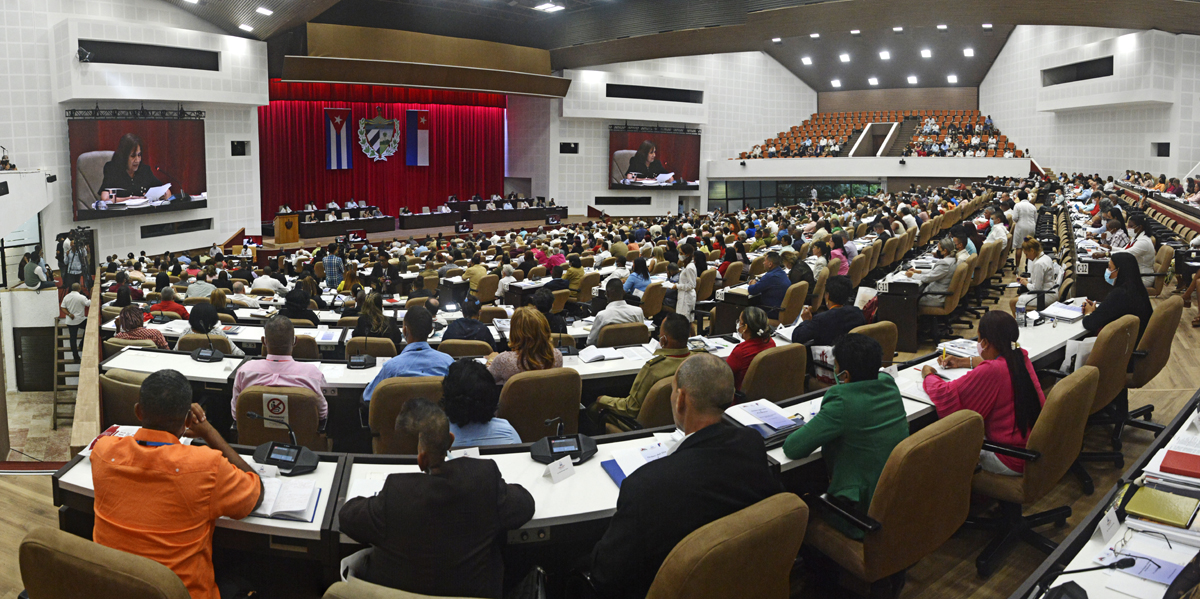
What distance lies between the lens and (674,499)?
2.54 metres

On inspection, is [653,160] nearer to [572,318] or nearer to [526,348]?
[572,318]

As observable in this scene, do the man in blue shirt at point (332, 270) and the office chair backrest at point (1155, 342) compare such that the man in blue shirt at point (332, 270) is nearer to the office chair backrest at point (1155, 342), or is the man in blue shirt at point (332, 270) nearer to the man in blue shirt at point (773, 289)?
the man in blue shirt at point (773, 289)

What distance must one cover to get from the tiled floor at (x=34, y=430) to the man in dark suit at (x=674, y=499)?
26.6 ft

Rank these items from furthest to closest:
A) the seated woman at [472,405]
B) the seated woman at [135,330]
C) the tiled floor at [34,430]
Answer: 1. the tiled floor at [34,430]
2. the seated woman at [135,330]
3. the seated woman at [472,405]

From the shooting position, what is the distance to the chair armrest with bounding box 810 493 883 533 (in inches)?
116

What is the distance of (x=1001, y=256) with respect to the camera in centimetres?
1033

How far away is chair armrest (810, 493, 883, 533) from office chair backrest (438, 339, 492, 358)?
9.06 feet

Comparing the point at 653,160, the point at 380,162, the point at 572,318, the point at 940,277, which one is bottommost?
the point at 572,318

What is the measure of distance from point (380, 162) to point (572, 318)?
18570 mm

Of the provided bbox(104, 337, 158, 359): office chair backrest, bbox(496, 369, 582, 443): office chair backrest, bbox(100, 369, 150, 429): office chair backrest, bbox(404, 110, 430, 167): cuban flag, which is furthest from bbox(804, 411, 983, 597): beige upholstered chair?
bbox(404, 110, 430, 167): cuban flag

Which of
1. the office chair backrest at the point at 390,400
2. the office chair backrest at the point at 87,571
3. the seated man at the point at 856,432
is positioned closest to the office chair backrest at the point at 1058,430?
the seated man at the point at 856,432

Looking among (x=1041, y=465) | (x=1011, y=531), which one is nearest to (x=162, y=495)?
(x=1041, y=465)

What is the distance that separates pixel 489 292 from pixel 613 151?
61.4 feet

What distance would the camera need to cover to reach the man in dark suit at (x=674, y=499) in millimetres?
2533
